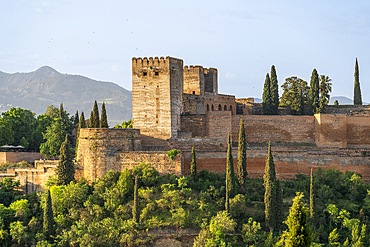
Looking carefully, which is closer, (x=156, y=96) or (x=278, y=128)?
(x=156, y=96)

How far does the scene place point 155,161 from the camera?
1587 inches

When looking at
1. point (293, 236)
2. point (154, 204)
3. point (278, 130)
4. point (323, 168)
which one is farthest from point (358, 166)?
point (293, 236)

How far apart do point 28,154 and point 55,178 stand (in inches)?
376

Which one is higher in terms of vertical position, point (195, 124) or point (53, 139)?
point (195, 124)

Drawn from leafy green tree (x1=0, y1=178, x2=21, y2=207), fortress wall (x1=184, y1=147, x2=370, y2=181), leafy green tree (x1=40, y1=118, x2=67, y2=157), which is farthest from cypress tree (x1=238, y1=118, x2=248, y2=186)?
leafy green tree (x1=40, y1=118, x2=67, y2=157)

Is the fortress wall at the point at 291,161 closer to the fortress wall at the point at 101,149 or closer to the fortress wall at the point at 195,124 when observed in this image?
the fortress wall at the point at 195,124

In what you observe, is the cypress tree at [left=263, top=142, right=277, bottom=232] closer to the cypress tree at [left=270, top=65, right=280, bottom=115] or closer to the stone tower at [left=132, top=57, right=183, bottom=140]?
the stone tower at [left=132, top=57, right=183, bottom=140]

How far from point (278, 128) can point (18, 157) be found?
17800 millimetres

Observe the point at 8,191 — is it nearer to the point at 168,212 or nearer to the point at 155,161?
the point at 155,161

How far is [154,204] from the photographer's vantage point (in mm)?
37906

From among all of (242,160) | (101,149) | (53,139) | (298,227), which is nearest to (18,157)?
(53,139)

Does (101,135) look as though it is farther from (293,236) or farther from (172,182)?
(293,236)

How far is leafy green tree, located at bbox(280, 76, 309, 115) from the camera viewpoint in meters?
51.8

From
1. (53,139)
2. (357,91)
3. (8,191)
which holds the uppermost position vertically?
(357,91)
